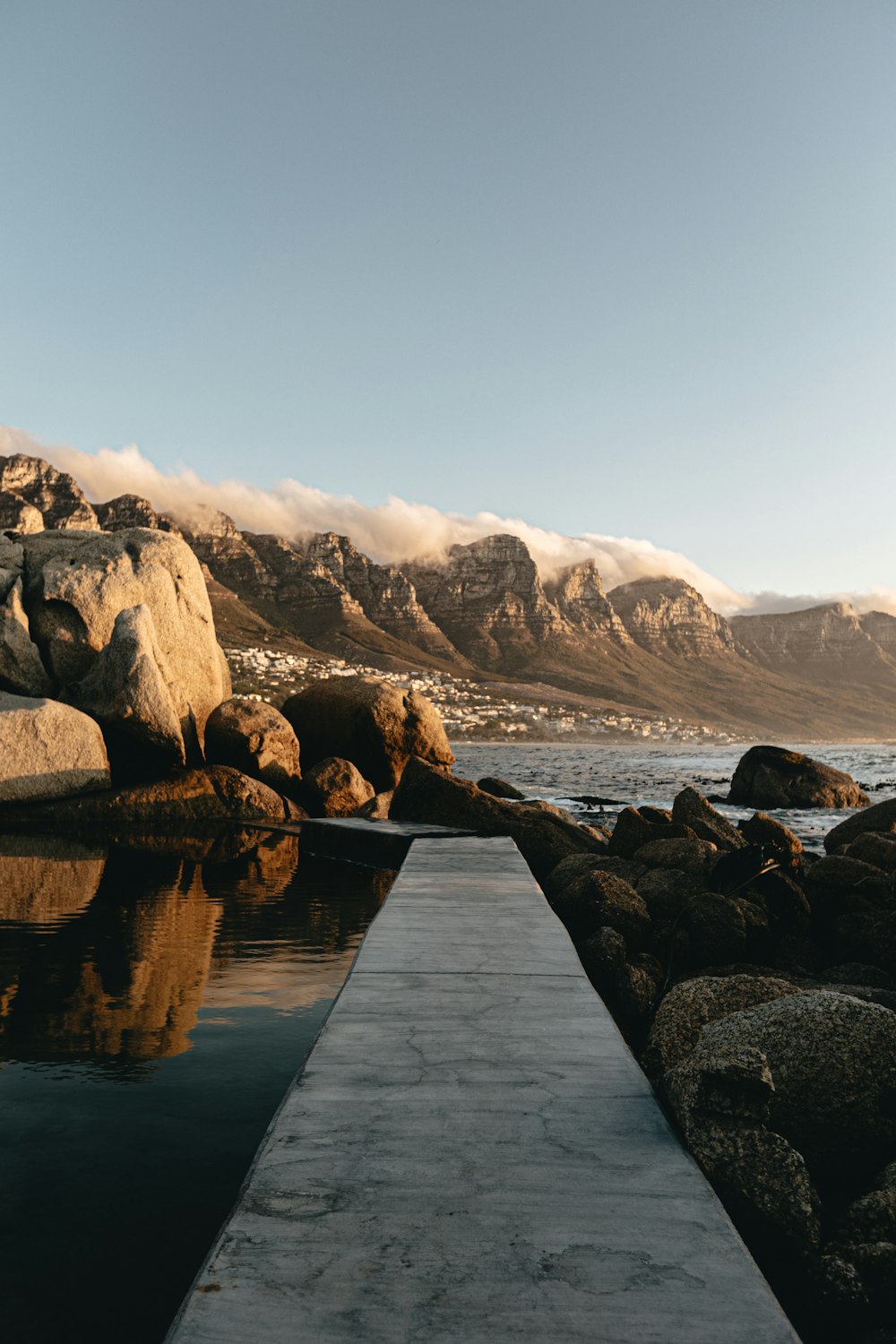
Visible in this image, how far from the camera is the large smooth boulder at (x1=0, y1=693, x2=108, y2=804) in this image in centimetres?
1889

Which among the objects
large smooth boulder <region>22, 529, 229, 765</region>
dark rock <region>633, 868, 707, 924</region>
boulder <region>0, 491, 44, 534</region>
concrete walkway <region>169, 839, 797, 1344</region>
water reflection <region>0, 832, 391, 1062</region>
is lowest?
water reflection <region>0, 832, 391, 1062</region>

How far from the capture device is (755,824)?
48.5 feet

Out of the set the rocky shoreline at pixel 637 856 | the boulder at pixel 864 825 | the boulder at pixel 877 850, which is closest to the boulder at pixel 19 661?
the rocky shoreline at pixel 637 856

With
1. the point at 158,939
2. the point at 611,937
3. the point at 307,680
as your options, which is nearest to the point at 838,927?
the point at 611,937

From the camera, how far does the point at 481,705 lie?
461 ft

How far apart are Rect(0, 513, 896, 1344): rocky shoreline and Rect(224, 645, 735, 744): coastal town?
67.3 m

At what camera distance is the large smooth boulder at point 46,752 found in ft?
62.0

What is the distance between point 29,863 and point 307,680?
101 m

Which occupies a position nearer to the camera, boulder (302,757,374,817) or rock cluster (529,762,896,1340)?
rock cluster (529,762,896,1340)

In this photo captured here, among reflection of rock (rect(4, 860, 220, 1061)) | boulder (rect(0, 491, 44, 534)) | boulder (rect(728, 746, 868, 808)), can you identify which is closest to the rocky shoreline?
boulder (rect(728, 746, 868, 808))

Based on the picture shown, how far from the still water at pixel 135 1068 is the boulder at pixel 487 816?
342cm

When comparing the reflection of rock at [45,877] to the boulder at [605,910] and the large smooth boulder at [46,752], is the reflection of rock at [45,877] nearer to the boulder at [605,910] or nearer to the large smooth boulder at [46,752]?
the large smooth boulder at [46,752]

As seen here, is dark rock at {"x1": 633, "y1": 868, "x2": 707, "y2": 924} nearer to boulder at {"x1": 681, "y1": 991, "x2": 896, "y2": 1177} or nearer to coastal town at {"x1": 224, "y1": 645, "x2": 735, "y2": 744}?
boulder at {"x1": 681, "y1": 991, "x2": 896, "y2": 1177}

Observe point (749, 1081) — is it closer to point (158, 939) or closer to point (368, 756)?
point (158, 939)
